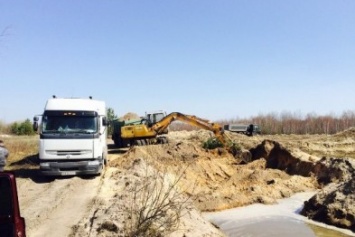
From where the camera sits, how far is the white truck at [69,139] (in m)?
15.2

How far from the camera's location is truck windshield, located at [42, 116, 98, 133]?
15.6 meters

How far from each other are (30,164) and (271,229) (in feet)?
41.8

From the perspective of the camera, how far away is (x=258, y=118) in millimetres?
52219

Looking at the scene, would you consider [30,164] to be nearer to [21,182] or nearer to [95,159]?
[21,182]

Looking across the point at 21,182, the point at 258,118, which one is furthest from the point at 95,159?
the point at 258,118

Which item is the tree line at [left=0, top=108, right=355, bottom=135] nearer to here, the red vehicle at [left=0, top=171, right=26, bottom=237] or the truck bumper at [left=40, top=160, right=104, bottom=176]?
the truck bumper at [left=40, top=160, right=104, bottom=176]

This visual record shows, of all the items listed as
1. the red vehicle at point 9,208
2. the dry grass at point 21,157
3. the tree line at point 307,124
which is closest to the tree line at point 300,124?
the tree line at point 307,124

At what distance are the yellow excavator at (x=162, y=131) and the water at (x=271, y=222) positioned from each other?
28.3 ft

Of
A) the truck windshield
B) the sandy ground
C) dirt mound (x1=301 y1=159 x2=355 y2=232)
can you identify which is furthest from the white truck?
dirt mound (x1=301 y1=159 x2=355 y2=232)

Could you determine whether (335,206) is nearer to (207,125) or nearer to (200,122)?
(207,125)

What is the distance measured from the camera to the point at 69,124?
15766 millimetres

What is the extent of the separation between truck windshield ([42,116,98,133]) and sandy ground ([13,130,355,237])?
1882 mm

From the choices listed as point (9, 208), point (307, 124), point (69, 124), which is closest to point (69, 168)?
point (69, 124)

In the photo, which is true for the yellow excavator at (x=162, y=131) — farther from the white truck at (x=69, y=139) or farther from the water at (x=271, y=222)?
the white truck at (x=69, y=139)
